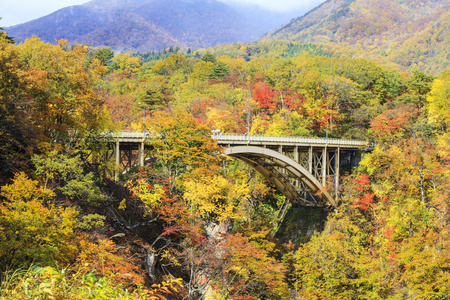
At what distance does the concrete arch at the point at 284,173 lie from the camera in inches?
1151

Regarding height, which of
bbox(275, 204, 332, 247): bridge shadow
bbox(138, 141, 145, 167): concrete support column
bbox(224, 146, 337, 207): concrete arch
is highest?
bbox(138, 141, 145, 167): concrete support column

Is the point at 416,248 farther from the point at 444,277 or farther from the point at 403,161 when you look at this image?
the point at 403,161

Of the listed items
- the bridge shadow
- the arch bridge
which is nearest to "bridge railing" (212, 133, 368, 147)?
the arch bridge

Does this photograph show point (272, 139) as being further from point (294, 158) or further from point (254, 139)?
point (294, 158)

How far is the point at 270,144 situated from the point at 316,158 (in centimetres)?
687

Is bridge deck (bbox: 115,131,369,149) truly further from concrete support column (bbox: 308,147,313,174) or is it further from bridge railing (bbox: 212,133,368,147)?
concrete support column (bbox: 308,147,313,174)

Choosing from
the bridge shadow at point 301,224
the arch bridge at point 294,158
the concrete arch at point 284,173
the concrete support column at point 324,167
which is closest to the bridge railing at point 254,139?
the arch bridge at point 294,158

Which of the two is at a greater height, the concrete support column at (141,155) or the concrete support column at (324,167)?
the concrete support column at (141,155)

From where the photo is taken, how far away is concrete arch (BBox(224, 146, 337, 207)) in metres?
29.2

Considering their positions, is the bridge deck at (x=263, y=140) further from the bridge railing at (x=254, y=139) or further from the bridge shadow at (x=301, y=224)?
the bridge shadow at (x=301, y=224)

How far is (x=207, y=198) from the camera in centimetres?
2353

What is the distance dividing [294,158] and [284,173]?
345cm

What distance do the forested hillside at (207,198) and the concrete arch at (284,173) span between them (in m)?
1.69

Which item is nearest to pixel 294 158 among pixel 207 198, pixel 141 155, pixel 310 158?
pixel 310 158
